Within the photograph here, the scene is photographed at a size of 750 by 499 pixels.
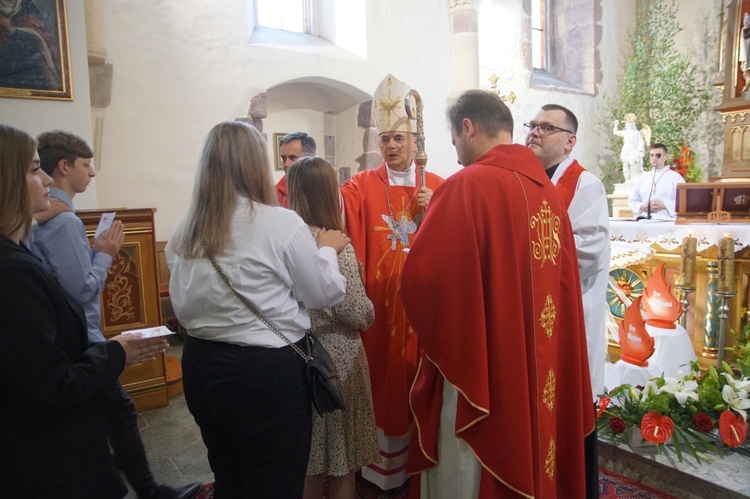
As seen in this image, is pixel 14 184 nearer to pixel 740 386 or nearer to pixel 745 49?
pixel 740 386

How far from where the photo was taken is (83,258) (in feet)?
6.93

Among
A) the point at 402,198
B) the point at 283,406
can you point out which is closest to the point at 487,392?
the point at 283,406

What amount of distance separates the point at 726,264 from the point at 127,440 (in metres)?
3.64

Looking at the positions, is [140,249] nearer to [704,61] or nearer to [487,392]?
[487,392]

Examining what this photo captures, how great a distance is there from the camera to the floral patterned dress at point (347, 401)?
1975 millimetres

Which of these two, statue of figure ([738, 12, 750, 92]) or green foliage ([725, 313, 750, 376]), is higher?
statue of figure ([738, 12, 750, 92])

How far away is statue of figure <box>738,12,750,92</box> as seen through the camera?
6.28 metres

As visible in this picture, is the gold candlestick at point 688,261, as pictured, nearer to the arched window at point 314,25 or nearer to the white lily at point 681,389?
the white lily at point 681,389

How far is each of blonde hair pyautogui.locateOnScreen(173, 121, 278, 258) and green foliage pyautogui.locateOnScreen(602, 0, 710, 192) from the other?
8870mm

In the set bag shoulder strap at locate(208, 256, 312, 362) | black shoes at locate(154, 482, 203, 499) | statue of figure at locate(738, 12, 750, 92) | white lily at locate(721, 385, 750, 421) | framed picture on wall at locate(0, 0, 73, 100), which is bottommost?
black shoes at locate(154, 482, 203, 499)

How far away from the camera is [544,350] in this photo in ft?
5.68

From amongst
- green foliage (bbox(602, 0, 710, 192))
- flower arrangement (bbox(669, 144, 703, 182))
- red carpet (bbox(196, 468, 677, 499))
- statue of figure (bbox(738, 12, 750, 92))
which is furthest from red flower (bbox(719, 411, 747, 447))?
green foliage (bbox(602, 0, 710, 192))

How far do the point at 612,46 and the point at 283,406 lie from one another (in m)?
10.3

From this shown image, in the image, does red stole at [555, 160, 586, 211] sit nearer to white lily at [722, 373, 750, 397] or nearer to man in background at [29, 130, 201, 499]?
white lily at [722, 373, 750, 397]
